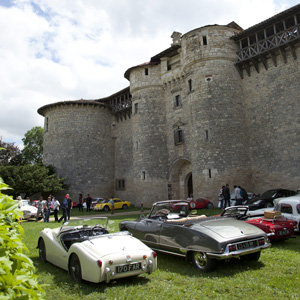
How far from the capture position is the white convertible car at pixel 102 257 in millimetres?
4199

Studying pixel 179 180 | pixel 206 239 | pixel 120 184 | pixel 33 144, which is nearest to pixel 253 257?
pixel 206 239

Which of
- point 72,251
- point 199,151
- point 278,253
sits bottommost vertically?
point 278,253

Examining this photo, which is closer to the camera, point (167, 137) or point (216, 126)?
point (216, 126)

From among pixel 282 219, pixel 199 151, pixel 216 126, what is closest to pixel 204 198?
pixel 199 151

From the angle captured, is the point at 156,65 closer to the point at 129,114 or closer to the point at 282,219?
the point at 129,114

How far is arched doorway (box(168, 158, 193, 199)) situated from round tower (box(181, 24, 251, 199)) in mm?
3629

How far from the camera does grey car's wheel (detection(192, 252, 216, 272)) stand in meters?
4.90

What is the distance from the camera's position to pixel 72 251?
4.78 metres

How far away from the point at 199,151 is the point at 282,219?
1173 cm

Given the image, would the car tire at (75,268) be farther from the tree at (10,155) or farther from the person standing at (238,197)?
the tree at (10,155)

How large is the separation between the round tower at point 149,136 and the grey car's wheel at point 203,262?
57.6 feet

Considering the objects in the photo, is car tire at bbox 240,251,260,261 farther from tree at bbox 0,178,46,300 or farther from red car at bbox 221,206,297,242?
tree at bbox 0,178,46,300

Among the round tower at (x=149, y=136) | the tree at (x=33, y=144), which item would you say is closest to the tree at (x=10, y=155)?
the tree at (x=33, y=144)

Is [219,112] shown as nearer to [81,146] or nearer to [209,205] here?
[209,205]
